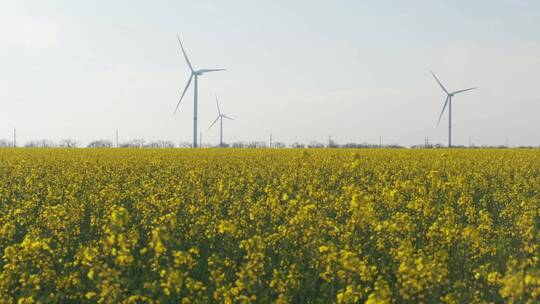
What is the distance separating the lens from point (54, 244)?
826 cm

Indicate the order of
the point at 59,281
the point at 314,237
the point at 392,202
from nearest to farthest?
the point at 59,281, the point at 314,237, the point at 392,202

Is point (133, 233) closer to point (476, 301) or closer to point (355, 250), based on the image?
point (355, 250)

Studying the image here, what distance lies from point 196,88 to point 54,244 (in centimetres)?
4873

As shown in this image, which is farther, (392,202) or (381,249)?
(392,202)

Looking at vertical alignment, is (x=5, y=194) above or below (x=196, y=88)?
below

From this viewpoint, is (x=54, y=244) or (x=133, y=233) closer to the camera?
(x=133, y=233)

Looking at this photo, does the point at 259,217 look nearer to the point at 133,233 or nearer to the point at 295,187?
the point at 133,233

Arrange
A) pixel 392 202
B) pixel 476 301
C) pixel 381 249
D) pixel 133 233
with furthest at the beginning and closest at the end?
pixel 392 202 < pixel 381 249 < pixel 133 233 < pixel 476 301

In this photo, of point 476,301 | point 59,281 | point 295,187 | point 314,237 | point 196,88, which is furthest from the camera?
point 196,88

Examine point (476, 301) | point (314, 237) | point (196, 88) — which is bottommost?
point (476, 301)

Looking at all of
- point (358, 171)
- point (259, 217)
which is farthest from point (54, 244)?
point (358, 171)

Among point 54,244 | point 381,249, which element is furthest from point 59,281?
point 381,249

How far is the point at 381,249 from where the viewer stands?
812 centimetres

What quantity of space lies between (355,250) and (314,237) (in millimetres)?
598
